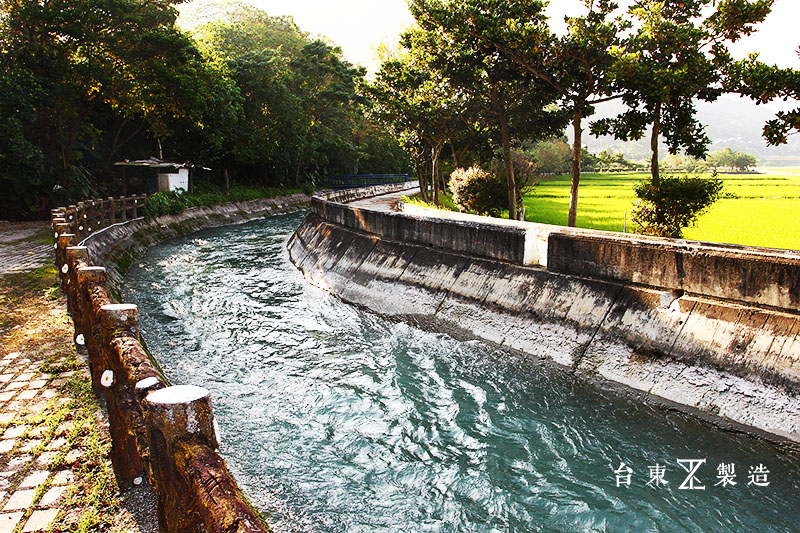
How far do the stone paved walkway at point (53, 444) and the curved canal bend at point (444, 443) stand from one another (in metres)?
1.37

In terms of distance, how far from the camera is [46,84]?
22.0 m

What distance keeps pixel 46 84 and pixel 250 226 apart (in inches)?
448

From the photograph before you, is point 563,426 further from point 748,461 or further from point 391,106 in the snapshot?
point 391,106

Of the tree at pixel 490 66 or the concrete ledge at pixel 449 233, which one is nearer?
the concrete ledge at pixel 449 233

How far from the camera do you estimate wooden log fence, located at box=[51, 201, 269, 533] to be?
8.41 feet

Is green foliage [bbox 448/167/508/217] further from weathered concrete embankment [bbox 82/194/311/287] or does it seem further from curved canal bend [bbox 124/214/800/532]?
weathered concrete embankment [bbox 82/194/311/287]

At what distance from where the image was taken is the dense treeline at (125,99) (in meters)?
21.5

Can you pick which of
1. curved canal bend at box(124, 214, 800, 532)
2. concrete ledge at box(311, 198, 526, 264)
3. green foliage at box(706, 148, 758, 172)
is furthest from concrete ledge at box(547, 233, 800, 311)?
green foliage at box(706, 148, 758, 172)

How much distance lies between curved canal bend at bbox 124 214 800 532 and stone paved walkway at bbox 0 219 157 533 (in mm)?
1368

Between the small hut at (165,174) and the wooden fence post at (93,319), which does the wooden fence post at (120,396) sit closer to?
the wooden fence post at (93,319)

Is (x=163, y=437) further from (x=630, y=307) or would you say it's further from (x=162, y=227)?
(x=162, y=227)

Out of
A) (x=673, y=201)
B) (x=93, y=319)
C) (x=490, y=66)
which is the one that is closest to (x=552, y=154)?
(x=490, y=66)

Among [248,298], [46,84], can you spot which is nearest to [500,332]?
[248,298]

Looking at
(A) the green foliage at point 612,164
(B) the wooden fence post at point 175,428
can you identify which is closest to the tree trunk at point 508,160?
(B) the wooden fence post at point 175,428
